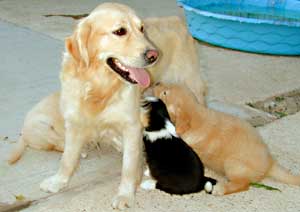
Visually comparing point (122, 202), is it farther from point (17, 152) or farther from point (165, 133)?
point (17, 152)

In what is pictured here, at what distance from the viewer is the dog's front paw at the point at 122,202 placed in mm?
3342

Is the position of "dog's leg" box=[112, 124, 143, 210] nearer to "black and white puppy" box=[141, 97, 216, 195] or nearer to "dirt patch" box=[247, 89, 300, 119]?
"black and white puppy" box=[141, 97, 216, 195]

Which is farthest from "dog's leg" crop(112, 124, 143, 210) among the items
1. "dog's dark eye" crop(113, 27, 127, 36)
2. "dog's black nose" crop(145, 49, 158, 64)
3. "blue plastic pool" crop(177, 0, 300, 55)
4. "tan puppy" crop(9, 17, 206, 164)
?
"blue plastic pool" crop(177, 0, 300, 55)

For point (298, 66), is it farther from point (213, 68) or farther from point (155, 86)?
point (155, 86)

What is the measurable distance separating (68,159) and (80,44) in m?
0.79

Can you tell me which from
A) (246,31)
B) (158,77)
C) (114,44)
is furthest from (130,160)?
(246,31)

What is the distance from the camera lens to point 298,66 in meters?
6.22

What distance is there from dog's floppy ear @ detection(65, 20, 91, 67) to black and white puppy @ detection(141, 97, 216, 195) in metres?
0.51

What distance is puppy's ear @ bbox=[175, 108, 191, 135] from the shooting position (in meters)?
3.58

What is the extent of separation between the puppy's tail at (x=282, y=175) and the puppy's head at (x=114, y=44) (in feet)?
3.34

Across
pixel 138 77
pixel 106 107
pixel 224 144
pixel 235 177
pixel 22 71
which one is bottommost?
pixel 22 71

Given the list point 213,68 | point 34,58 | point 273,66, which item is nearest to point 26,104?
point 34,58

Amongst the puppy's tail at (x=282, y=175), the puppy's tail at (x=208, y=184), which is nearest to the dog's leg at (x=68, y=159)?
the puppy's tail at (x=208, y=184)

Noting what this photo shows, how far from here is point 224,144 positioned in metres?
3.53
